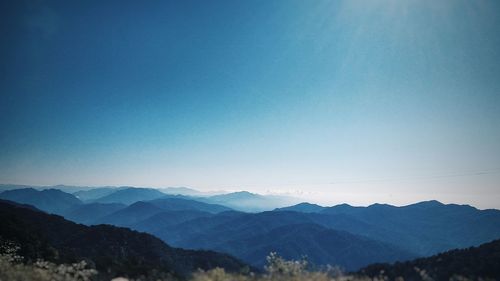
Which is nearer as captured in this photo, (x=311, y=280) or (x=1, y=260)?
(x=311, y=280)

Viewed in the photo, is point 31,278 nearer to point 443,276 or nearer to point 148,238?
point 443,276

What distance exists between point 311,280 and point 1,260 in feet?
51.4

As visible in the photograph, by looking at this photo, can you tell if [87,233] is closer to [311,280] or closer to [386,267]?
[386,267]

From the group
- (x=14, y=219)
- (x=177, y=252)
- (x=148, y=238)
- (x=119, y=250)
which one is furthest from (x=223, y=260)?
(x=14, y=219)

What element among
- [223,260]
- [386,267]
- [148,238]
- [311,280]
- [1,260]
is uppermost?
[311,280]

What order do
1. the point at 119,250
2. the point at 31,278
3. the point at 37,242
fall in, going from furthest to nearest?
the point at 119,250, the point at 37,242, the point at 31,278

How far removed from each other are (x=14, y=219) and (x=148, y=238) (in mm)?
28669

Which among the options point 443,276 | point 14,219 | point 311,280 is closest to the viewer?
point 311,280

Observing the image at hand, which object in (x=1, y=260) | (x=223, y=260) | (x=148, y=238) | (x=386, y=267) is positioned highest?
(x=1, y=260)

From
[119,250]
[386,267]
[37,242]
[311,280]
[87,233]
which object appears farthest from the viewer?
[87,233]

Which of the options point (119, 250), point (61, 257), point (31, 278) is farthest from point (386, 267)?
point (119, 250)

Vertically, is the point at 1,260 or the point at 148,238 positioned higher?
the point at 1,260

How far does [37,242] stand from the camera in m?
49.4

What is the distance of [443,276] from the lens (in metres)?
21.2
